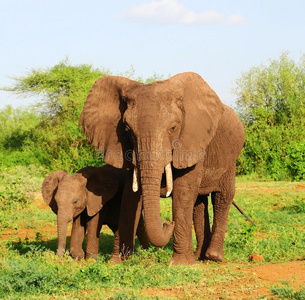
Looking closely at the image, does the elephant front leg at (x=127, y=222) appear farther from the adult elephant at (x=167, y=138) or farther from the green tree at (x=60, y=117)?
the green tree at (x=60, y=117)

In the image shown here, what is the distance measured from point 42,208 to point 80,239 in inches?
263

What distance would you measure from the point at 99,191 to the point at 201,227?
169cm

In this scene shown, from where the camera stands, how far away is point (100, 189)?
790 cm

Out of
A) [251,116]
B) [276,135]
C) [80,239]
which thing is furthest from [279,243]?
[251,116]

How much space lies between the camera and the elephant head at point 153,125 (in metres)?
6.27

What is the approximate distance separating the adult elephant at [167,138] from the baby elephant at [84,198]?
72 cm

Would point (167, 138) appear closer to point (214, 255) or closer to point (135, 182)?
point (135, 182)

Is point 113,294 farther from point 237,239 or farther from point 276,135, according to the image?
point 276,135

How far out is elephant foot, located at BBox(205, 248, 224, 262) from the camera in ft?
25.8

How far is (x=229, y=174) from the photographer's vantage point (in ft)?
28.0

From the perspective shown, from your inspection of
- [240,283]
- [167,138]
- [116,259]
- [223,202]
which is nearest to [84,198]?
[116,259]

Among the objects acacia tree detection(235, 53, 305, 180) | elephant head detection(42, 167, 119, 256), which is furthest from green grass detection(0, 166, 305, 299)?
acacia tree detection(235, 53, 305, 180)

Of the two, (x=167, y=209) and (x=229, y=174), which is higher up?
(x=229, y=174)

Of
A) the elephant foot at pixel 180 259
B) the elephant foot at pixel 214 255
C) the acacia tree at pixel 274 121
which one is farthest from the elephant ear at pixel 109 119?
the acacia tree at pixel 274 121
